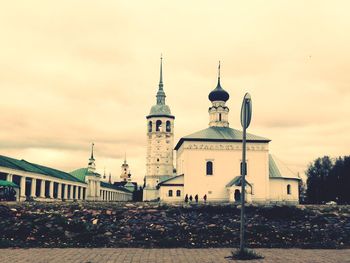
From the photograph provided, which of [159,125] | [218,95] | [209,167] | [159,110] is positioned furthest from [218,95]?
[159,125]

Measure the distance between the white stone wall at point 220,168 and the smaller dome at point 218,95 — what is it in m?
11.4

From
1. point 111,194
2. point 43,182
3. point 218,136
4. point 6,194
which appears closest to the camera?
point 6,194

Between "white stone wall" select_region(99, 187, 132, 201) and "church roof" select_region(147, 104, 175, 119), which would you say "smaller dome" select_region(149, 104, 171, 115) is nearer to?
"church roof" select_region(147, 104, 175, 119)

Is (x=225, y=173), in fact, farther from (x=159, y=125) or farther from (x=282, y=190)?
(x=159, y=125)

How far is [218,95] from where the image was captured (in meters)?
67.6

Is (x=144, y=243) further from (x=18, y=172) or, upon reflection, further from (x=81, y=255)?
(x=18, y=172)

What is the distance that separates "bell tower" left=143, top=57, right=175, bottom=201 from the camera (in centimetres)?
8881

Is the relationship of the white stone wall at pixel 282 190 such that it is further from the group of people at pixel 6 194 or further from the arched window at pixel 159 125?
the arched window at pixel 159 125

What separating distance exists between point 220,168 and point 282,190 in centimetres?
851

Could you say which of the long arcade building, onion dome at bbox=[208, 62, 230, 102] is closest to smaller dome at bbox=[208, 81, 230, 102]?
onion dome at bbox=[208, 62, 230, 102]

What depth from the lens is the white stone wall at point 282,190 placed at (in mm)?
57650

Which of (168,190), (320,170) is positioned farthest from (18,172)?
(320,170)

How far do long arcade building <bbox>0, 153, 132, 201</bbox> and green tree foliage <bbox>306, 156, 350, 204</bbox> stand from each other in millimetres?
39417

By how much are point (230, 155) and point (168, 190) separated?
30.0 feet
